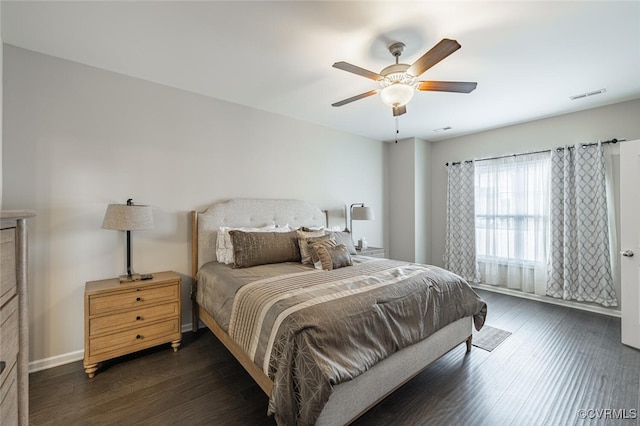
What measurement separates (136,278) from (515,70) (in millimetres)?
4032

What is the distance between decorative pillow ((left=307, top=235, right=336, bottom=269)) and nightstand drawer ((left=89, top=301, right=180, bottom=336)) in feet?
4.48

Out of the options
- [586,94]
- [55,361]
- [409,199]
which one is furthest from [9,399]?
[586,94]

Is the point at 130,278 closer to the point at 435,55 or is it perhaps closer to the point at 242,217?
the point at 242,217

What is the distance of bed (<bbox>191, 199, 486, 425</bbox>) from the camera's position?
1.39m

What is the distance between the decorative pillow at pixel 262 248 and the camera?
8.73 ft

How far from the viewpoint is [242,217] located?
3.28m

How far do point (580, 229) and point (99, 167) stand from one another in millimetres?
5650

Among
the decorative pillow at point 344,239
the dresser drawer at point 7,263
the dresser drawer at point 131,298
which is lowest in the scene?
the dresser drawer at point 131,298

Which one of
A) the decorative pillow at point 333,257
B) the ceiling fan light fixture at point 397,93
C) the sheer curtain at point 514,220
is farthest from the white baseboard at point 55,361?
the sheer curtain at point 514,220

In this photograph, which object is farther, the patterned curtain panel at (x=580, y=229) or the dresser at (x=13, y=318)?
the patterned curtain panel at (x=580, y=229)

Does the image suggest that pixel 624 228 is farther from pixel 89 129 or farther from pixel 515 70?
pixel 89 129

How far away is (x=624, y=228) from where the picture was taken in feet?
8.89

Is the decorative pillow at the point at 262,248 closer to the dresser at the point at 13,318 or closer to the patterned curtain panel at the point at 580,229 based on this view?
the dresser at the point at 13,318

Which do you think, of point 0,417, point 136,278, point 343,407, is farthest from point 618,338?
point 136,278
